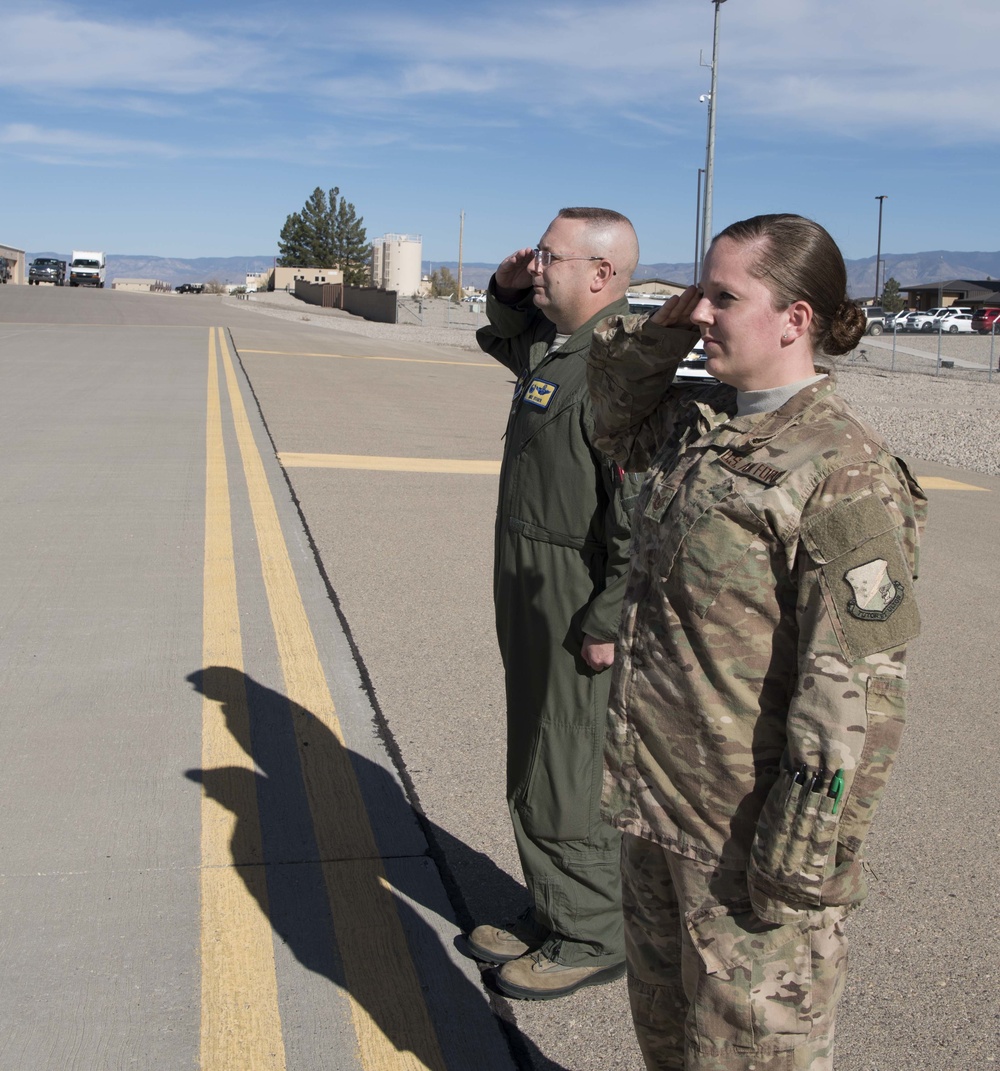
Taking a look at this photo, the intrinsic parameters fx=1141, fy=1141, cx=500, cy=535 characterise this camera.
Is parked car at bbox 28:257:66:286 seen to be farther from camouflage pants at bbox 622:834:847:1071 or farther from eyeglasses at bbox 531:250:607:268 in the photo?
camouflage pants at bbox 622:834:847:1071

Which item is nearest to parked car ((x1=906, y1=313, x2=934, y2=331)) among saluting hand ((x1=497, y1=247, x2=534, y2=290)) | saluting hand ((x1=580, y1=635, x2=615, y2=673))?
saluting hand ((x1=497, y1=247, x2=534, y2=290))

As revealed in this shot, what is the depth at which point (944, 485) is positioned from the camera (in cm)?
1122

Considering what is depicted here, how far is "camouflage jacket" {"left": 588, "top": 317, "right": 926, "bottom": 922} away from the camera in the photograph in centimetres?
173

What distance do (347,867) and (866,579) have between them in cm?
225

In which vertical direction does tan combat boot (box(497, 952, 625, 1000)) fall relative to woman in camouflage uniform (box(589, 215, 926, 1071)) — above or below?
below

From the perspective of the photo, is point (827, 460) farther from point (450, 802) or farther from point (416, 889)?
point (450, 802)

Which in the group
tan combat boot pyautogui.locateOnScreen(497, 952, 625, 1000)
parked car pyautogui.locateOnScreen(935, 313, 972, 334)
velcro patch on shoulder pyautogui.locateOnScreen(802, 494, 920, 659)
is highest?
parked car pyautogui.locateOnScreen(935, 313, 972, 334)

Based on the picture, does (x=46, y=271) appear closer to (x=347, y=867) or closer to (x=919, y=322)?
(x=919, y=322)

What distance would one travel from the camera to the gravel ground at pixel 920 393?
14156 mm

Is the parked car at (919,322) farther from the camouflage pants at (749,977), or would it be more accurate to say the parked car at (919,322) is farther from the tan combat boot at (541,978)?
the camouflage pants at (749,977)

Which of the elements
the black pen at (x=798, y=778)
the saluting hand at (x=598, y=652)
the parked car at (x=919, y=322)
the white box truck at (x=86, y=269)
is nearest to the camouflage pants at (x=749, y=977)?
the black pen at (x=798, y=778)

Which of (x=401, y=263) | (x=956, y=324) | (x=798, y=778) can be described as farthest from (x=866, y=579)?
(x=401, y=263)

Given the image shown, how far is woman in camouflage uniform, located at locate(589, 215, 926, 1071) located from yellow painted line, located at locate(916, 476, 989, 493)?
9557 millimetres

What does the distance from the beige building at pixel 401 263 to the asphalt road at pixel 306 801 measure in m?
98.4
